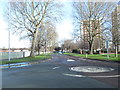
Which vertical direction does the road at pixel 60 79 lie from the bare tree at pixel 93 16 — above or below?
below

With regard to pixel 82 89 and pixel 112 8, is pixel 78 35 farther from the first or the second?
pixel 82 89

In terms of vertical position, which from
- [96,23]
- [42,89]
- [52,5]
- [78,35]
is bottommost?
[42,89]

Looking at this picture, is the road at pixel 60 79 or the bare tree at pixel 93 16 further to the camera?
the bare tree at pixel 93 16

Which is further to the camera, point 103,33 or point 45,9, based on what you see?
point 103,33

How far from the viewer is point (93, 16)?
3728 cm

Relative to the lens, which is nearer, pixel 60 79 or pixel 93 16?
pixel 60 79

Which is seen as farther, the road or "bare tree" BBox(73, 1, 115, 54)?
"bare tree" BBox(73, 1, 115, 54)

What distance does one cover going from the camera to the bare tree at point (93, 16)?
33.8 meters

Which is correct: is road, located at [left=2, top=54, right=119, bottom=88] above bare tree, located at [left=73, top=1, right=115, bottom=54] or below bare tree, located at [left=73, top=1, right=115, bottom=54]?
below

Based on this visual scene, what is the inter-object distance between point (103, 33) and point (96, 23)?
4114 millimetres

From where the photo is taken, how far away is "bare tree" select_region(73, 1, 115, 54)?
33844mm

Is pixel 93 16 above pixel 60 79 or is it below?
above

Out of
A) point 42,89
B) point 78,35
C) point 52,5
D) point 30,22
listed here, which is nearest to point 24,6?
point 30,22

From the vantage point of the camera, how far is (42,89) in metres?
5.63
